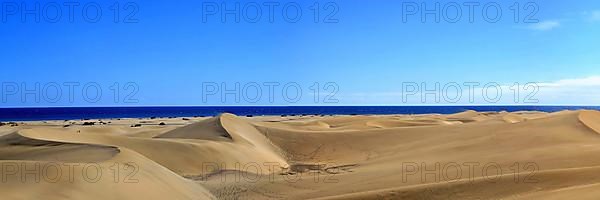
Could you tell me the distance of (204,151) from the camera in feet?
44.2

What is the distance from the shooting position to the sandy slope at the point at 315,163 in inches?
285

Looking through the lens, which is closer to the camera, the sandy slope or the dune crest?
the sandy slope

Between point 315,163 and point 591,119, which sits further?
point 591,119

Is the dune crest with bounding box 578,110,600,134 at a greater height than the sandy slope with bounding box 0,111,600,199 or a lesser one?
greater

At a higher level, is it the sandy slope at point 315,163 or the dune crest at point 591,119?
the dune crest at point 591,119

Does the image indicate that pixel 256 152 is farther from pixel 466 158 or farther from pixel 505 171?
pixel 505 171

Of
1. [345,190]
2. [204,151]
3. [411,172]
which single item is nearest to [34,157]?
[204,151]

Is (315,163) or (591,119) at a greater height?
(591,119)

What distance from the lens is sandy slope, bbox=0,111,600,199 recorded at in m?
7.23

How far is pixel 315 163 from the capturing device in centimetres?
1473

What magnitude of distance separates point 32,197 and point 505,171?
6.86 metres

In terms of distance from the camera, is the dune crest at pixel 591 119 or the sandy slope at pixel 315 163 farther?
the dune crest at pixel 591 119

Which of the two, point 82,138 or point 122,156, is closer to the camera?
point 122,156

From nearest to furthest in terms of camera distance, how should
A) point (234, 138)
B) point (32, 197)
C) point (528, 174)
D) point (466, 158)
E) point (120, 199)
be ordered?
1. point (32, 197)
2. point (120, 199)
3. point (528, 174)
4. point (466, 158)
5. point (234, 138)
